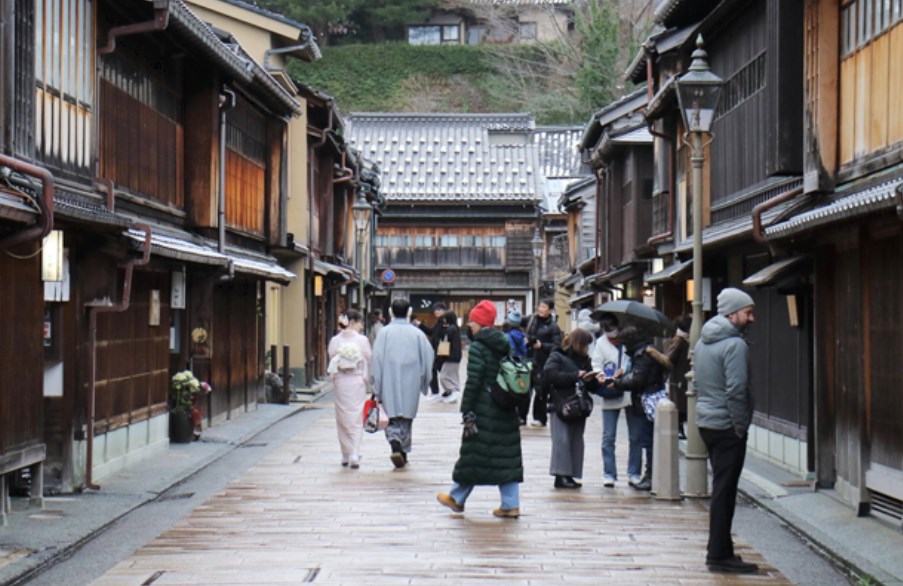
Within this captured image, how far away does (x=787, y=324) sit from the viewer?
17.9 metres

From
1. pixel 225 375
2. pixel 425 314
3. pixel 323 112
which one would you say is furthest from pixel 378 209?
pixel 225 375

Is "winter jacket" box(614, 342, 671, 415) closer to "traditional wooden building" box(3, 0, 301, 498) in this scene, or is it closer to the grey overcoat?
the grey overcoat

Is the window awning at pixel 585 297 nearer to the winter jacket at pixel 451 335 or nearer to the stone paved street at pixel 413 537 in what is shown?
the winter jacket at pixel 451 335

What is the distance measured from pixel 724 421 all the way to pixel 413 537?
9.86ft

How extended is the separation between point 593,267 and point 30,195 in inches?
1414

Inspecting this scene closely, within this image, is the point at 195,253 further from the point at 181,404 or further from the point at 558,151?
the point at 558,151

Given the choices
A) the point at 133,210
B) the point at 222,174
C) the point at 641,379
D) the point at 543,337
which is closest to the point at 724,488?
the point at 641,379

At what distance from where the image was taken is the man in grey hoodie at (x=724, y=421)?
10.5 metres

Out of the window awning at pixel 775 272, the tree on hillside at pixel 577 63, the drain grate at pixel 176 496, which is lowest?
the drain grate at pixel 176 496

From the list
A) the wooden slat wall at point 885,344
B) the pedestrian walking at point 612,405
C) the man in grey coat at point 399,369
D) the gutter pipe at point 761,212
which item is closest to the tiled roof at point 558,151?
the man in grey coat at point 399,369

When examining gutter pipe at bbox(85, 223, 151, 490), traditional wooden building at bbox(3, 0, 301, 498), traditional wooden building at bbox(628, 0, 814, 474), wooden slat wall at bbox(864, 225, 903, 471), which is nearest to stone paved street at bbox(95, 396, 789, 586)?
gutter pipe at bbox(85, 223, 151, 490)

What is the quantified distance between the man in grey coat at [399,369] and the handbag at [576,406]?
96.1 inches

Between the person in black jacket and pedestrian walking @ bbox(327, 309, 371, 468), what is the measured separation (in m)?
3.80

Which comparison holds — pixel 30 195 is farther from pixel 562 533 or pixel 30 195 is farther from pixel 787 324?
pixel 787 324
